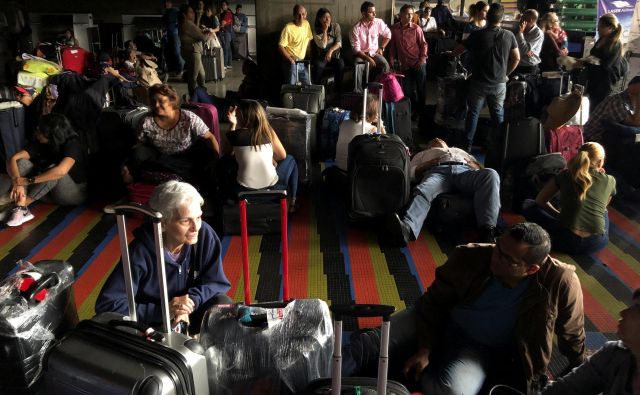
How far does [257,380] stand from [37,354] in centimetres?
118

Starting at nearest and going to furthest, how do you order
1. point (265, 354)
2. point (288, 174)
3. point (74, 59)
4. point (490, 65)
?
point (265, 354) < point (288, 174) < point (490, 65) < point (74, 59)

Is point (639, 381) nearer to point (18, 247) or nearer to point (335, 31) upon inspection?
point (18, 247)

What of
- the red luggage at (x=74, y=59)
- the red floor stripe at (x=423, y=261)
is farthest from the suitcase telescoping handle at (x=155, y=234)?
the red luggage at (x=74, y=59)

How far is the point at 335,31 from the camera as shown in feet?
28.6

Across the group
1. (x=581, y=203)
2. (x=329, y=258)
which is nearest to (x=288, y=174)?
(x=329, y=258)

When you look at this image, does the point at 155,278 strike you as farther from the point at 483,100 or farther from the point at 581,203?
the point at 483,100

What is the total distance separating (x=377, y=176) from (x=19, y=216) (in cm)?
320

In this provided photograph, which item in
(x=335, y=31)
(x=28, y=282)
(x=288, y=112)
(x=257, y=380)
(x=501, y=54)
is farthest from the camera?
(x=335, y=31)

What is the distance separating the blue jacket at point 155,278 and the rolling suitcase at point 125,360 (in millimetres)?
537

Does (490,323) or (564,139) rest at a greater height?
(564,139)

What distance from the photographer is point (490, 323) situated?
2.65m

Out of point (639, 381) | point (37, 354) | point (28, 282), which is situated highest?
point (28, 282)

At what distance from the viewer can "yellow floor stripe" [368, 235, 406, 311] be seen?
3.81 metres

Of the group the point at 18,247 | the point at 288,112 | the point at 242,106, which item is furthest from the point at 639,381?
the point at 18,247
